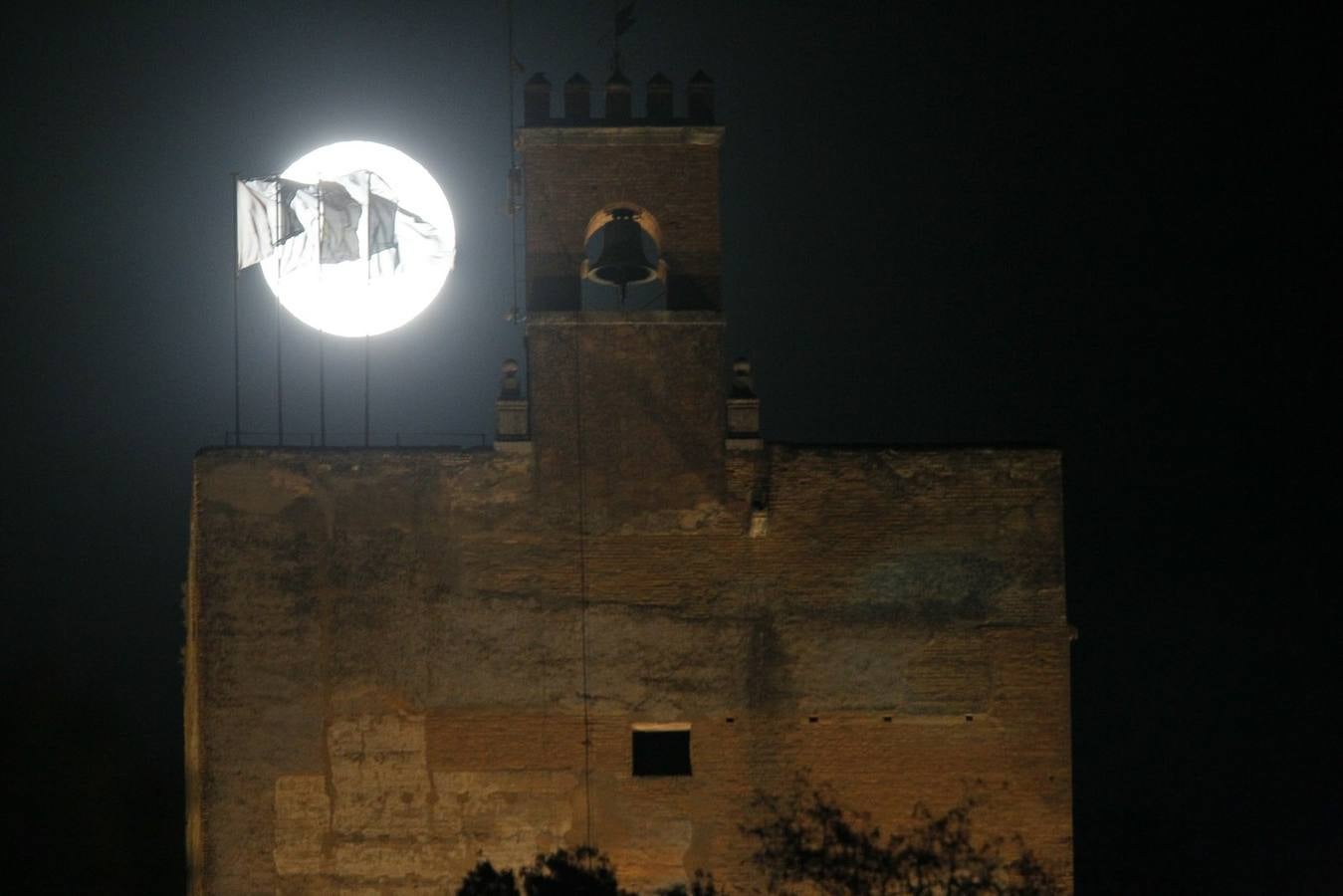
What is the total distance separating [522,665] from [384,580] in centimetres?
183

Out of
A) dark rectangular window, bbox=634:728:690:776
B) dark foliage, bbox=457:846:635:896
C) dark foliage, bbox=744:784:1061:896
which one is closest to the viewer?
dark foliage, bbox=457:846:635:896

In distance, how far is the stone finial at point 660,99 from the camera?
Answer: 18.9 m

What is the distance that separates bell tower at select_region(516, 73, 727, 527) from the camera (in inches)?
723

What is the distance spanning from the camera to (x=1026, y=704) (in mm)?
18312

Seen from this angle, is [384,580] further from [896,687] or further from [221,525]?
[896,687]

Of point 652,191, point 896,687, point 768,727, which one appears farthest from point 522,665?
point 652,191

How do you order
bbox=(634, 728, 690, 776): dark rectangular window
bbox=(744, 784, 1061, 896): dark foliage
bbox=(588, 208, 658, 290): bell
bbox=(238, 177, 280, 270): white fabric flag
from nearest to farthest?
bbox=(744, 784, 1061, 896): dark foliage < bbox=(588, 208, 658, 290): bell < bbox=(634, 728, 690, 776): dark rectangular window < bbox=(238, 177, 280, 270): white fabric flag

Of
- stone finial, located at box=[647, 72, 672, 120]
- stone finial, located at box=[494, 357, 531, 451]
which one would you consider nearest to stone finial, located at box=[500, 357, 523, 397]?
→ stone finial, located at box=[494, 357, 531, 451]

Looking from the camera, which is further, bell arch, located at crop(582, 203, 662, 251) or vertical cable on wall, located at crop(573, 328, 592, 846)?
bell arch, located at crop(582, 203, 662, 251)

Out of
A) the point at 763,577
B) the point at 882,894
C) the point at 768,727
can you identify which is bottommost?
the point at 882,894

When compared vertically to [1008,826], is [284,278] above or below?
Answer: above

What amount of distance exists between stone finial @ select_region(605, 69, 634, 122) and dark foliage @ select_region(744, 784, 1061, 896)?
801 centimetres

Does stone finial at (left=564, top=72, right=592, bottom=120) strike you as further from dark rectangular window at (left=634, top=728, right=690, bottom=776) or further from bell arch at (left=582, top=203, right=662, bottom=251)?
dark rectangular window at (left=634, top=728, right=690, bottom=776)

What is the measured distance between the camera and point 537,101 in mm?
18875
